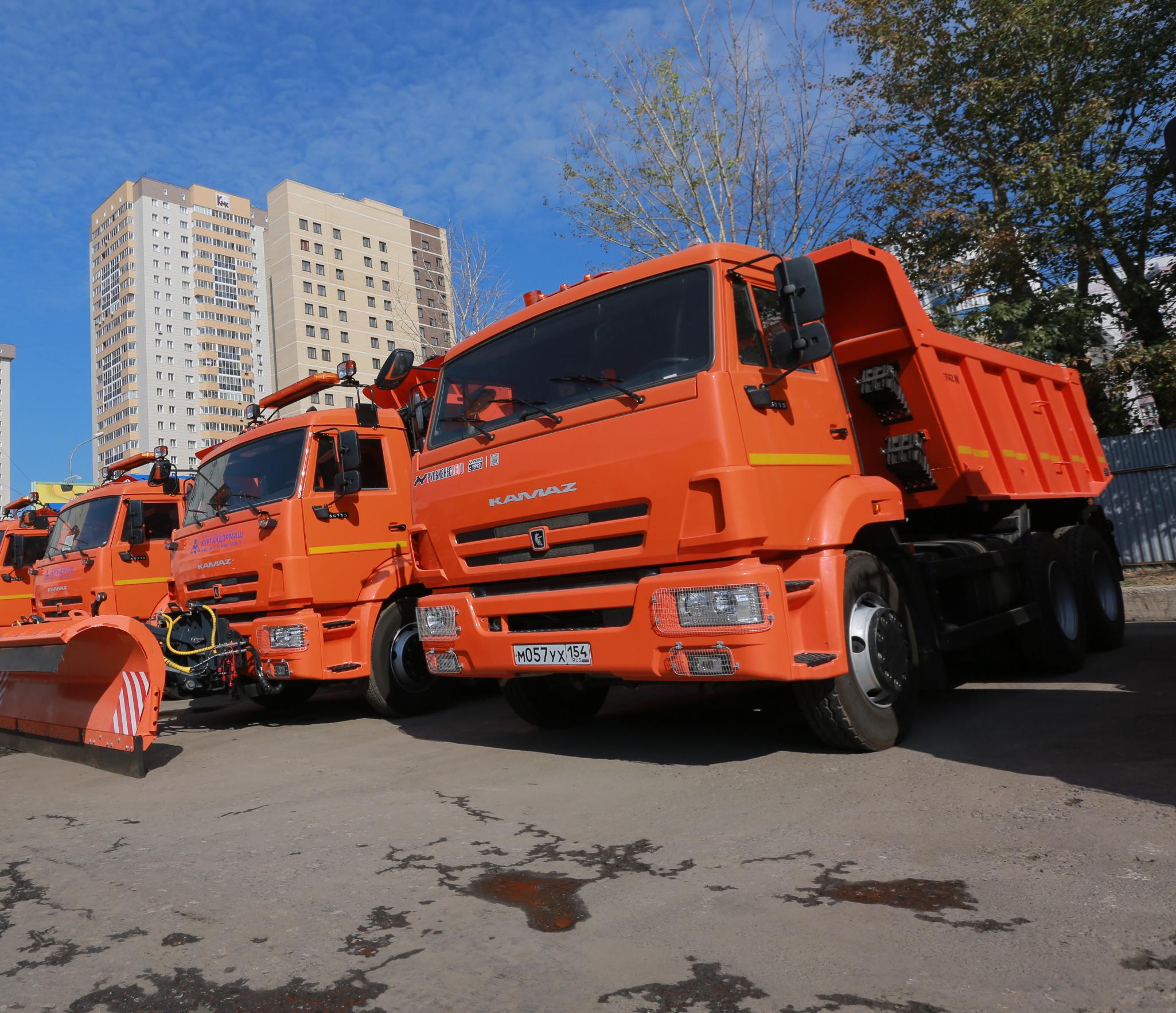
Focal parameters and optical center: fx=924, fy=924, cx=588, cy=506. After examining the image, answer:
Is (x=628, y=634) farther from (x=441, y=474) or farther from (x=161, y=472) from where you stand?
(x=161, y=472)

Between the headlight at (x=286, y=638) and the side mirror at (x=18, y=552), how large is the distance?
7725mm

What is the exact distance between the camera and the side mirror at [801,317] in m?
4.63

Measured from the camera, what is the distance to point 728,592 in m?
4.30

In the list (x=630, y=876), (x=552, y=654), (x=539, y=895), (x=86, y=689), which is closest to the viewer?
(x=539, y=895)

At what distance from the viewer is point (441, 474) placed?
5.63 m

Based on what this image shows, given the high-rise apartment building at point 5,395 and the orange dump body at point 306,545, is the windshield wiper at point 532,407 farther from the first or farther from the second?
the high-rise apartment building at point 5,395

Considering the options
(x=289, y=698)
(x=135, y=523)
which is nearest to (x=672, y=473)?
(x=289, y=698)

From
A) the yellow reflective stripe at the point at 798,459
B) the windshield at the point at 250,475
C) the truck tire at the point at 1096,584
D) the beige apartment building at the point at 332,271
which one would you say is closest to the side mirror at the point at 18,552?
the windshield at the point at 250,475

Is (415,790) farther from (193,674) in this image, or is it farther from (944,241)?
(944,241)

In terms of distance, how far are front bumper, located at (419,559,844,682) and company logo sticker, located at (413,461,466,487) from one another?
70 centimetres

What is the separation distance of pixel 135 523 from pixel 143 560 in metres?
0.53

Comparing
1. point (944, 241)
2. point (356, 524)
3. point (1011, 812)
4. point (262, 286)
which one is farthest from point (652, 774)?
point (262, 286)

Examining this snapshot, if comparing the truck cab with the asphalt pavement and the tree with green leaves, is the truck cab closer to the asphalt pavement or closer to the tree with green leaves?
the asphalt pavement

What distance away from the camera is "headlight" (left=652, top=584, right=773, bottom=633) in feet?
14.0
